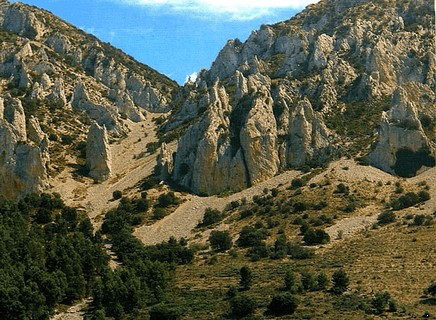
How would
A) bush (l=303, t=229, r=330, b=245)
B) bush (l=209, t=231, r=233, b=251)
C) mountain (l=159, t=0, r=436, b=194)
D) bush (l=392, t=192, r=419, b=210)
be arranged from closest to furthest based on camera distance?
1. bush (l=303, t=229, r=330, b=245)
2. bush (l=209, t=231, r=233, b=251)
3. bush (l=392, t=192, r=419, b=210)
4. mountain (l=159, t=0, r=436, b=194)

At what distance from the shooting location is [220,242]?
254 feet

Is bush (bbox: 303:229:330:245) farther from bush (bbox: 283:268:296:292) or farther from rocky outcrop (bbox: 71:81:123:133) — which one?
rocky outcrop (bbox: 71:81:123:133)

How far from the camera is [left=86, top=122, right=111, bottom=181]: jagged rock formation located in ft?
334

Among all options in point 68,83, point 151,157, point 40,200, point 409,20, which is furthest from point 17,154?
point 409,20

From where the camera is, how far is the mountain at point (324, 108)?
93.5 meters

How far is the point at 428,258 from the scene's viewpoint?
201 ft

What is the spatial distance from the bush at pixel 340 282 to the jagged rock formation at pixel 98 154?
52581 mm

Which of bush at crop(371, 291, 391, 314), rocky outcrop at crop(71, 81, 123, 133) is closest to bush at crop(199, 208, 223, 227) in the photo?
bush at crop(371, 291, 391, 314)

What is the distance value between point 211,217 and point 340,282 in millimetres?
31731

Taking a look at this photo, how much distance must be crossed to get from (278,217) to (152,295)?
85.8ft

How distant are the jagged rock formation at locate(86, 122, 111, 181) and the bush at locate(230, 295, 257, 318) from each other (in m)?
52.6

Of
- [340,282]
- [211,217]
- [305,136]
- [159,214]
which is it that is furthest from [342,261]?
[305,136]

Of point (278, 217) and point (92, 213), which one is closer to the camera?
point (278, 217)

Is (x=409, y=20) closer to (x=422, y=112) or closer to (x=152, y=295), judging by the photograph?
(x=422, y=112)
